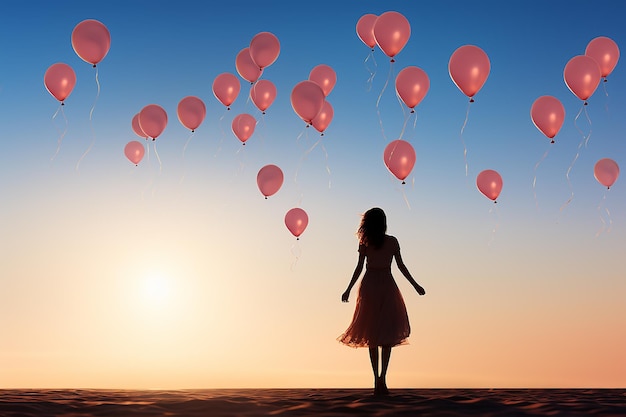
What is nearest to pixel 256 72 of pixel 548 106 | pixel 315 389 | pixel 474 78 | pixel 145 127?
pixel 145 127

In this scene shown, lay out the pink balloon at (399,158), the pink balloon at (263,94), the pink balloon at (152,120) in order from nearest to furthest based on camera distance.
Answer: the pink balloon at (399,158) < the pink balloon at (152,120) < the pink balloon at (263,94)

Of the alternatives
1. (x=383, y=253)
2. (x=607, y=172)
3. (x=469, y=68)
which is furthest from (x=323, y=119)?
(x=607, y=172)

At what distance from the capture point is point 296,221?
40.8 feet

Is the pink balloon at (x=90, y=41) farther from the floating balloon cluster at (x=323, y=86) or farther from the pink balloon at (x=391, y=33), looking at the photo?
the pink balloon at (x=391, y=33)

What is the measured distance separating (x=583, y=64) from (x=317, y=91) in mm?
4080

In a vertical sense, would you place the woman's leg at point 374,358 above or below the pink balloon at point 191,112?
below

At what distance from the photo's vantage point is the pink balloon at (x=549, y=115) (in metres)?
11.1

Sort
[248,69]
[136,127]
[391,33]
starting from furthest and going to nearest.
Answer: [136,127], [248,69], [391,33]

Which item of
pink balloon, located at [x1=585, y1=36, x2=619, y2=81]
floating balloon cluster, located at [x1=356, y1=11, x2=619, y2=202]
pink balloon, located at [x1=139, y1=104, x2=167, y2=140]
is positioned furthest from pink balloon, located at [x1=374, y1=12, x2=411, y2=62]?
pink balloon, located at [x1=139, y1=104, x2=167, y2=140]

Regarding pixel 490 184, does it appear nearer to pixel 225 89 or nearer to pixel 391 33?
pixel 391 33

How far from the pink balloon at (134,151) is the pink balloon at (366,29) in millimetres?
4422

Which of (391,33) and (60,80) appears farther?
(60,80)

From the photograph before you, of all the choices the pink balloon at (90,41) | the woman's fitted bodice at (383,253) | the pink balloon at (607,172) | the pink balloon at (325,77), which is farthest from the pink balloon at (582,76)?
the pink balloon at (90,41)

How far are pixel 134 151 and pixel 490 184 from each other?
629cm
